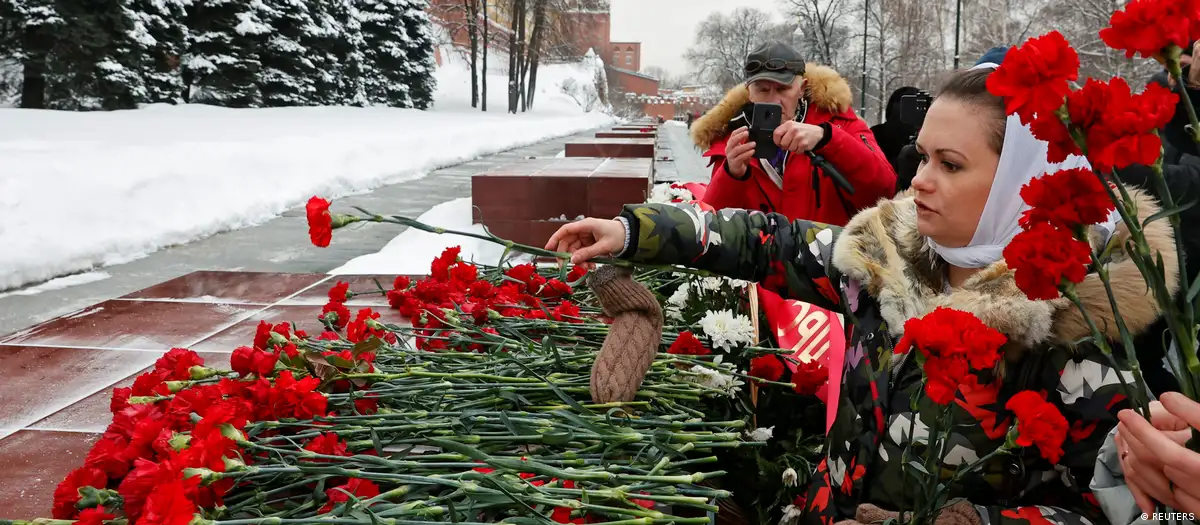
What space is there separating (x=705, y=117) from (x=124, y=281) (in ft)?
12.6

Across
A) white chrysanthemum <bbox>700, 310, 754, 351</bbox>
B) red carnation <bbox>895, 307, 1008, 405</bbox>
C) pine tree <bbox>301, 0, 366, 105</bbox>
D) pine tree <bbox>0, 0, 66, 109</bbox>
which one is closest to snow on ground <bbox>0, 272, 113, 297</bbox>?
white chrysanthemum <bbox>700, 310, 754, 351</bbox>

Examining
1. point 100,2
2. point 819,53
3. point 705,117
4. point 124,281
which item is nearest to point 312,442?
point 705,117

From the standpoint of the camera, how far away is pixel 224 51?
20.8 meters

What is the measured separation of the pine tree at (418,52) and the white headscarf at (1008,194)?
3260 centimetres

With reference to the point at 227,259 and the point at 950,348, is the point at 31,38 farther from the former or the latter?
the point at 950,348

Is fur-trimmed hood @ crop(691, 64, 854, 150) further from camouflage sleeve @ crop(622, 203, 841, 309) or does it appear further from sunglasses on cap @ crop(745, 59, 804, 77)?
camouflage sleeve @ crop(622, 203, 841, 309)

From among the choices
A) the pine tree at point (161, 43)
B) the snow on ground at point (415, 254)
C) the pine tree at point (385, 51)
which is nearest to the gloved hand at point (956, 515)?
the snow on ground at point (415, 254)

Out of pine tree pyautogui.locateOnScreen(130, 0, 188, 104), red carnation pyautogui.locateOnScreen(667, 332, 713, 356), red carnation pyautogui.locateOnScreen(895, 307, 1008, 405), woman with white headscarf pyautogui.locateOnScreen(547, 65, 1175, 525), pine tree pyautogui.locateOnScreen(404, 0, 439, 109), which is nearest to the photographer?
red carnation pyautogui.locateOnScreen(895, 307, 1008, 405)

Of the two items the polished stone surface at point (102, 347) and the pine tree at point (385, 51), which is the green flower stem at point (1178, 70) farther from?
the pine tree at point (385, 51)

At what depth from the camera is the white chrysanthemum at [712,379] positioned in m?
1.81

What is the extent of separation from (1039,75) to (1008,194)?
2.47 ft

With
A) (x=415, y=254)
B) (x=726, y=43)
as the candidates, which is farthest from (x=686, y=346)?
(x=726, y=43)

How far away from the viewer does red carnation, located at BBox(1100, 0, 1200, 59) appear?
65cm

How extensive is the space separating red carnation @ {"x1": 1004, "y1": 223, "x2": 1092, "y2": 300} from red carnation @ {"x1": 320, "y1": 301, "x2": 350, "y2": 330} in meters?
1.75
